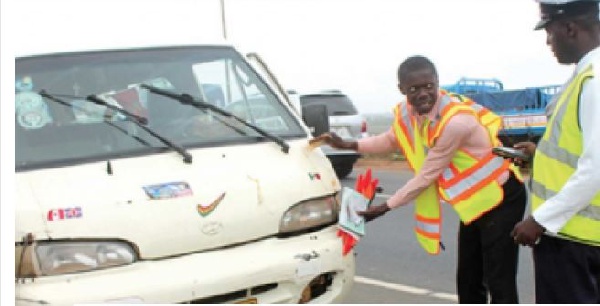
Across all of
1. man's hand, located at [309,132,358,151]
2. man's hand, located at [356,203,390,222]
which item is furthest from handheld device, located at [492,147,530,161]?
man's hand, located at [309,132,358,151]

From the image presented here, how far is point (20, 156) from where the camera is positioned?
3.61 meters

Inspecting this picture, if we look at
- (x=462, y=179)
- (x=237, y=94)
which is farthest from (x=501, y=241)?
(x=237, y=94)

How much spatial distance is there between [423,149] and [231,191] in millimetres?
1200

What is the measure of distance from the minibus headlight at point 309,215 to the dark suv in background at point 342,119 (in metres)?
9.72

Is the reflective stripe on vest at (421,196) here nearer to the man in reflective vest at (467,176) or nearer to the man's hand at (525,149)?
the man in reflective vest at (467,176)

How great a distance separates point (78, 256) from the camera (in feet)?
10.6

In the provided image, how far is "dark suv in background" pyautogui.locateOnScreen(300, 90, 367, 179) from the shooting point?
14055 mm

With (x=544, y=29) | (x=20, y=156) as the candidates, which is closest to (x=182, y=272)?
(x=20, y=156)

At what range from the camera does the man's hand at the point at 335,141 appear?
425 centimetres

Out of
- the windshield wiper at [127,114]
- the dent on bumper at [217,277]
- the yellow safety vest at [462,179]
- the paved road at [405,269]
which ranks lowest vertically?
the paved road at [405,269]

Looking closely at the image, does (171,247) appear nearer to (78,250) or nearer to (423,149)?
(78,250)

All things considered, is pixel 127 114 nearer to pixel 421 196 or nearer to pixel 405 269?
pixel 421 196

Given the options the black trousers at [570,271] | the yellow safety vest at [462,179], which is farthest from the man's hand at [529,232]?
the yellow safety vest at [462,179]

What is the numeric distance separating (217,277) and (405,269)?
11.8 ft
